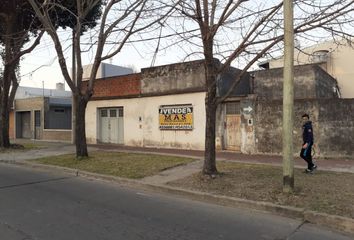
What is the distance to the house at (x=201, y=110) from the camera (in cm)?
1528

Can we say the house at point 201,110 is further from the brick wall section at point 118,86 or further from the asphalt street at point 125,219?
the asphalt street at point 125,219

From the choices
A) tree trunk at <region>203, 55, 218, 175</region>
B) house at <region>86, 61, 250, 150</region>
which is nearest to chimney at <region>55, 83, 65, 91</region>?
house at <region>86, 61, 250, 150</region>

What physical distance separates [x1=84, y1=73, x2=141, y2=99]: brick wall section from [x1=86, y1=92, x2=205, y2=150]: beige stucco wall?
0.38 metres

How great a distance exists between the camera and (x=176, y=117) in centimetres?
1970

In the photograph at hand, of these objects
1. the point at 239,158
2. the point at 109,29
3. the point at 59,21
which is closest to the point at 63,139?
the point at 59,21

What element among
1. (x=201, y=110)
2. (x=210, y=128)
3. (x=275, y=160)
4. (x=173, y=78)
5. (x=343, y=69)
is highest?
(x=343, y=69)

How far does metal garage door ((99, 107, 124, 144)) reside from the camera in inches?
902

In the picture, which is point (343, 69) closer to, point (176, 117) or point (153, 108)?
point (176, 117)

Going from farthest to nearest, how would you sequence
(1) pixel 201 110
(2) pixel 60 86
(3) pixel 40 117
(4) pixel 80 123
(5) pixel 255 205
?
(2) pixel 60 86 → (3) pixel 40 117 → (1) pixel 201 110 → (4) pixel 80 123 → (5) pixel 255 205

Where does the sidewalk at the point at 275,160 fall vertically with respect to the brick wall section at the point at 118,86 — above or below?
below

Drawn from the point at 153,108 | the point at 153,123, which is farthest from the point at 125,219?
the point at 153,108

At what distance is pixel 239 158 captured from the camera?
49.8 feet

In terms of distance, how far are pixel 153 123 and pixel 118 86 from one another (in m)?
3.58

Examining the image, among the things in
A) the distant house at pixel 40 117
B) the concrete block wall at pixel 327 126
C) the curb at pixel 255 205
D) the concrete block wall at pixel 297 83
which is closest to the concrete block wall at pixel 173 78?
the concrete block wall at pixel 297 83
